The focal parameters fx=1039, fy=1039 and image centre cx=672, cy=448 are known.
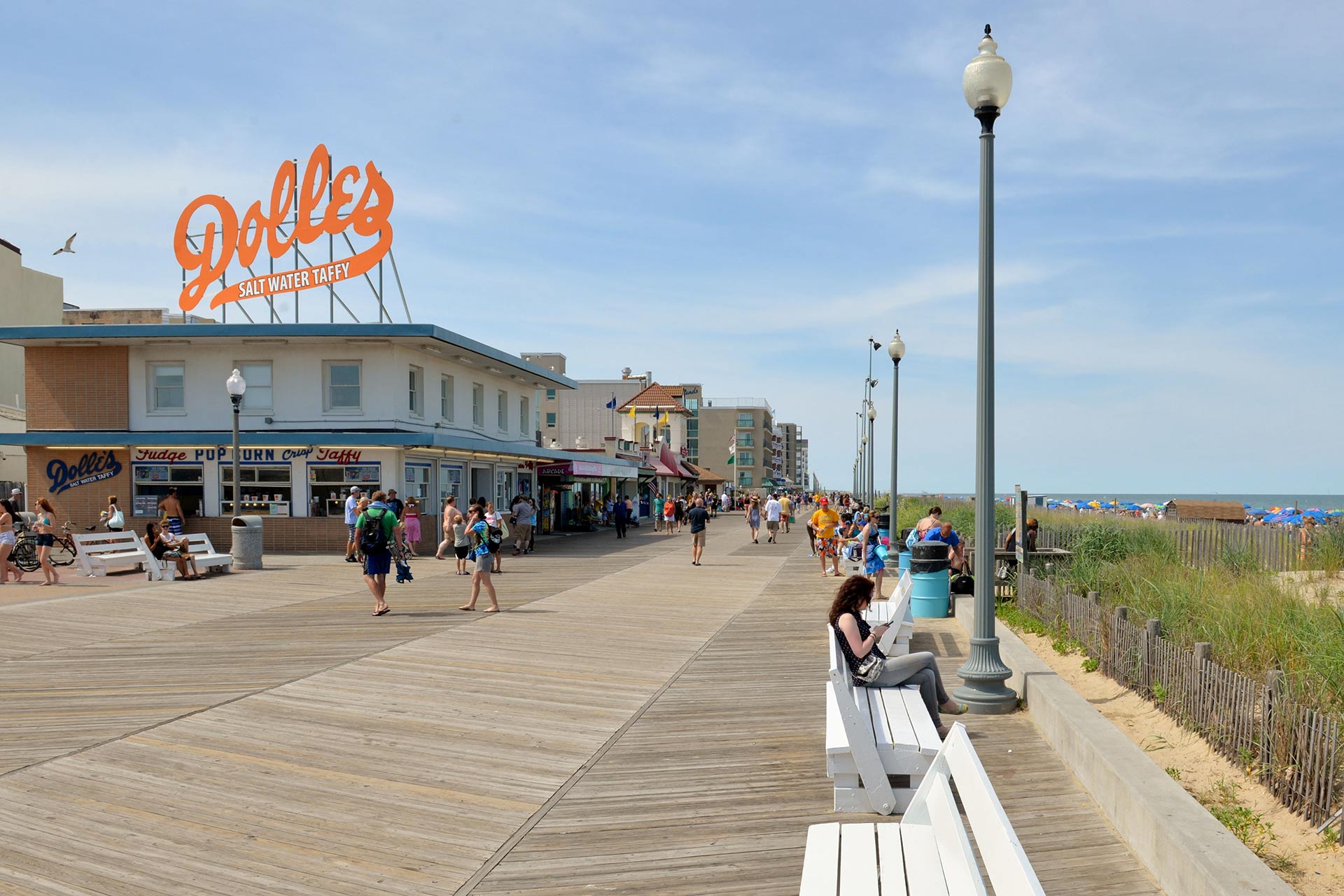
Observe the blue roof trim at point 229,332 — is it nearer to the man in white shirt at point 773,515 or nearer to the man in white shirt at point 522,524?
the man in white shirt at point 522,524

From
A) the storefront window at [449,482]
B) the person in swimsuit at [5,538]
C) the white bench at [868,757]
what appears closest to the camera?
the white bench at [868,757]

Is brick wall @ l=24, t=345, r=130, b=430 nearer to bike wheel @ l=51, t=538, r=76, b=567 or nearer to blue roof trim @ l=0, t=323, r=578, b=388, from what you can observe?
blue roof trim @ l=0, t=323, r=578, b=388

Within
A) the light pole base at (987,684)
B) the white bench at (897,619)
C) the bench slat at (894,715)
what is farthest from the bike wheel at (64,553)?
the bench slat at (894,715)

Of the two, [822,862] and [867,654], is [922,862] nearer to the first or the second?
[822,862]

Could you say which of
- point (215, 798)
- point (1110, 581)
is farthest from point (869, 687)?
point (1110, 581)

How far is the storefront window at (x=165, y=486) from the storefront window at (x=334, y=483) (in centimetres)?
311

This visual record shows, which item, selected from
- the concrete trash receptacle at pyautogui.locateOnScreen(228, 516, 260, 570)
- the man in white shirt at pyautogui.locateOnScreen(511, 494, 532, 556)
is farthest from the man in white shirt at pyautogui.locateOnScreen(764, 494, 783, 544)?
the concrete trash receptacle at pyautogui.locateOnScreen(228, 516, 260, 570)

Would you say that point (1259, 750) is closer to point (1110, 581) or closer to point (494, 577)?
point (1110, 581)

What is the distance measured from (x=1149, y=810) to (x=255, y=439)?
24921 millimetres

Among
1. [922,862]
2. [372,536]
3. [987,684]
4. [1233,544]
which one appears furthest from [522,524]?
[922,862]

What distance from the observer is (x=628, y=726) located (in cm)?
778

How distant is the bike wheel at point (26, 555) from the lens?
20.0 meters

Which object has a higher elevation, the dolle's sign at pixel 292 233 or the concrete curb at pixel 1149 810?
the dolle's sign at pixel 292 233

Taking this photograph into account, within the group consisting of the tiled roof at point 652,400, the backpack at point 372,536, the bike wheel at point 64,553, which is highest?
the tiled roof at point 652,400
